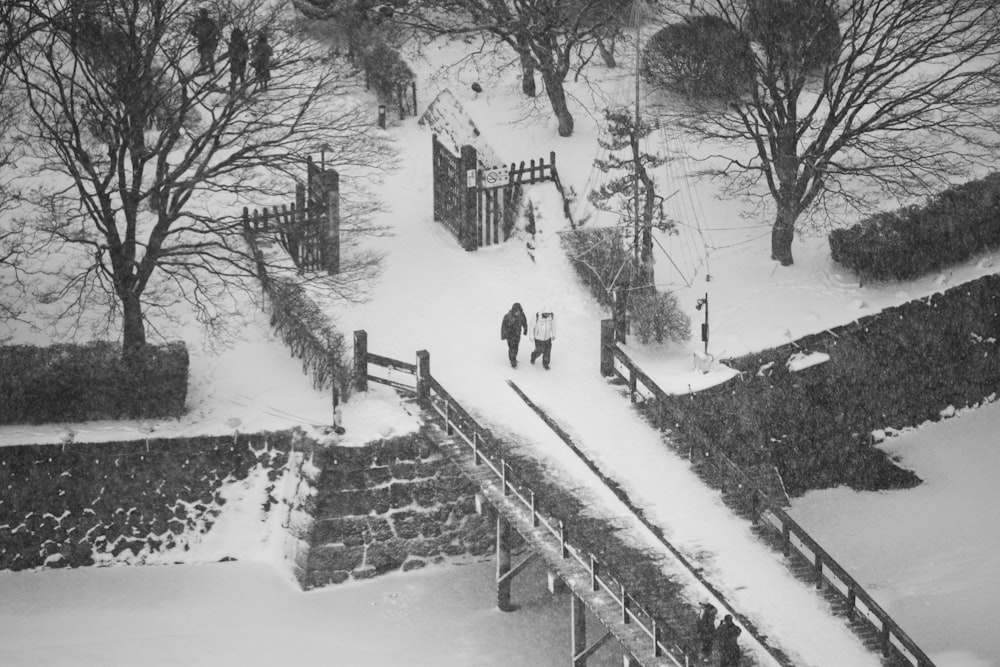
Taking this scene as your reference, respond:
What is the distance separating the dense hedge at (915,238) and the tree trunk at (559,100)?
6721 mm

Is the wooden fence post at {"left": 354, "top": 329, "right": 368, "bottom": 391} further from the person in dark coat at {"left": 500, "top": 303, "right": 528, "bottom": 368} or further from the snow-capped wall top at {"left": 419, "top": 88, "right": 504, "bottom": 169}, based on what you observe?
the snow-capped wall top at {"left": 419, "top": 88, "right": 504, "bottom": 169}

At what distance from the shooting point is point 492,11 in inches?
1302

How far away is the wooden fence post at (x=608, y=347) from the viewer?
2664cm

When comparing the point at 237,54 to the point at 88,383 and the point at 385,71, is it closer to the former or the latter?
the point at 88,383

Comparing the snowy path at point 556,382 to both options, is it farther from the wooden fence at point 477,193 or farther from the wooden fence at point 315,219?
the wooden fence at point 315,219

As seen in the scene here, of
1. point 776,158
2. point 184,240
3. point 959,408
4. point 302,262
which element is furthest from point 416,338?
point 959,408

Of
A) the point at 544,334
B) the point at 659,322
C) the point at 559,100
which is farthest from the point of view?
the point at 559,100

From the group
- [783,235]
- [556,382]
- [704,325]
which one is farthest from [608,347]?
[783,235]

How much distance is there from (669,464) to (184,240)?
11.3 metres

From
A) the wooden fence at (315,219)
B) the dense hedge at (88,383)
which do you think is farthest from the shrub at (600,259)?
the dense hedge at (88,383)

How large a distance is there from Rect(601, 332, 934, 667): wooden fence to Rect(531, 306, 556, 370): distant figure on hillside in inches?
38.4

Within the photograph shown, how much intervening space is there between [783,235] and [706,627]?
12.4 metres

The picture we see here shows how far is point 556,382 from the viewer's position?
26.5m

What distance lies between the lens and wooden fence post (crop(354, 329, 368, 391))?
2520 centimetres
